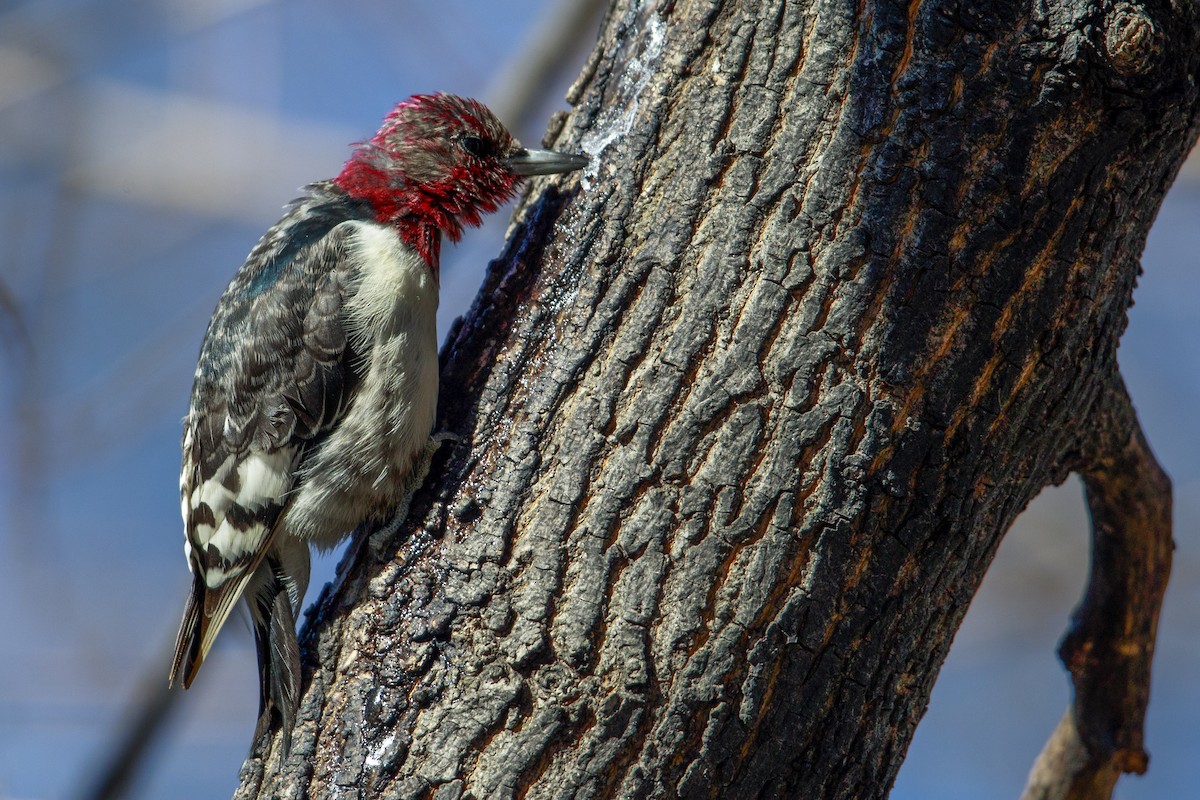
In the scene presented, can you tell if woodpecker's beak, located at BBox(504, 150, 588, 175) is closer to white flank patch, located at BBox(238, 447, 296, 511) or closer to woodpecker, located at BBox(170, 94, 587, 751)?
woodpecker, located at BBox(170, 94, 587, 751)

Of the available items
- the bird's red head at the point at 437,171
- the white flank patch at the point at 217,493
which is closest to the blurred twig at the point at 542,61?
the bird's red head at the point at 437,171

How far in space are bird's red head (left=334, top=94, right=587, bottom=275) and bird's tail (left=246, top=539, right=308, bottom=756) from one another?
0.97m

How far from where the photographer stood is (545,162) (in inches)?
105

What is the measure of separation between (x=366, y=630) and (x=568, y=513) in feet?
1.86

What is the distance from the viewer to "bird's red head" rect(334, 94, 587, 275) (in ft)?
10.3

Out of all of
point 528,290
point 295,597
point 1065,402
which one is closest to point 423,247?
point 528,290

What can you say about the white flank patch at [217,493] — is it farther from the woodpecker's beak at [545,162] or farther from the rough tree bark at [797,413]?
the woodpecker's beak at [545,162]

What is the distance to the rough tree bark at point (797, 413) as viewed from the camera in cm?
195

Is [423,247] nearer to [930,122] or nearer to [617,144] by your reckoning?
[617,144]

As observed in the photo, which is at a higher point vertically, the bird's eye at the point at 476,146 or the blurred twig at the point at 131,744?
the bird's eye at the point at 476,146

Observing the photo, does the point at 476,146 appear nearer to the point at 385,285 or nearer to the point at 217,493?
the point at 385,285

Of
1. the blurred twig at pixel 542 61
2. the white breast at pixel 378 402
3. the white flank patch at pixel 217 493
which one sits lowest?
the white flank patch at pixel 217 493

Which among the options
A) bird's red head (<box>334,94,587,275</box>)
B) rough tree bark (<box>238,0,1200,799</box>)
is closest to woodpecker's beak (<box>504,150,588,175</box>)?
bird's red head (<box>334,94,587,275</box>)

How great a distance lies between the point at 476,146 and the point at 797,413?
163 centimetres
